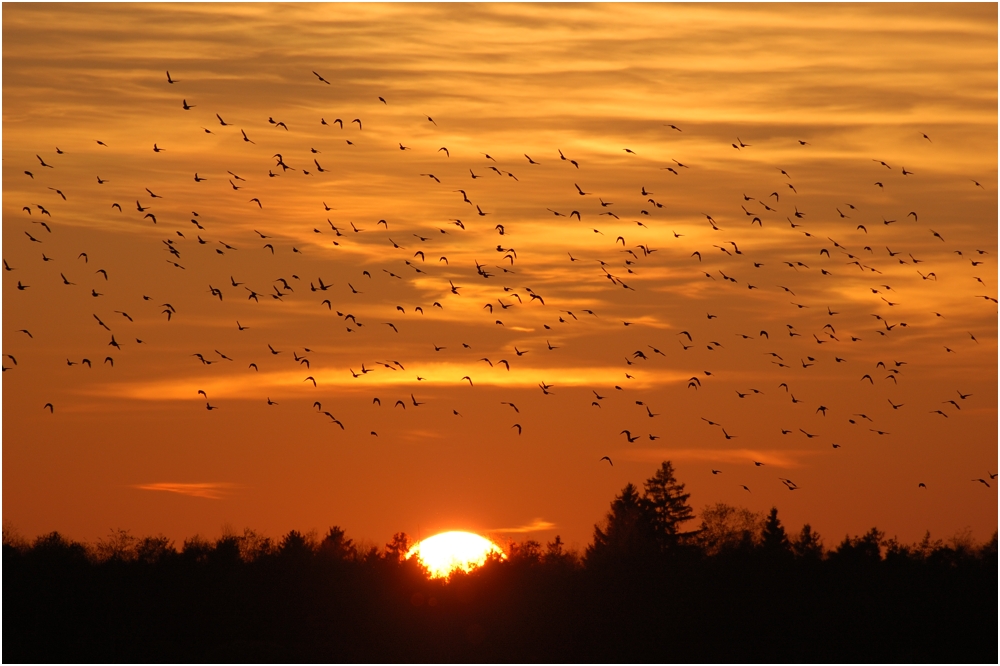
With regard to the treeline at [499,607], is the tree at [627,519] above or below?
above

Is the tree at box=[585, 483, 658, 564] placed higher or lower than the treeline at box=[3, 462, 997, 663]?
higher

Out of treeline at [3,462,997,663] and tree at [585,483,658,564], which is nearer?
treeline at [3,462,997,663]

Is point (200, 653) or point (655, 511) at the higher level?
point (655, 511)

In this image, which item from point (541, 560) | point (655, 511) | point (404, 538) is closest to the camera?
point (541, 560)

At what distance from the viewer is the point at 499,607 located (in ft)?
225

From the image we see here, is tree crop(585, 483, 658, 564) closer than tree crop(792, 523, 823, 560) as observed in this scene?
No

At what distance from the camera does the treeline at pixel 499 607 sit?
6297 centimetres

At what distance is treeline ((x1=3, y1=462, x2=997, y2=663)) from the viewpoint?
63.0m

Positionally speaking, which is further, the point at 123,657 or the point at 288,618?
the point at 288,618

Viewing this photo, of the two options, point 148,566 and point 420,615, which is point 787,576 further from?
point 148,566

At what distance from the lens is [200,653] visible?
62406 millimetres

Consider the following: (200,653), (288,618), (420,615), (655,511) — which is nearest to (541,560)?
(420,615)

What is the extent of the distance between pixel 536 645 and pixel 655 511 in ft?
199

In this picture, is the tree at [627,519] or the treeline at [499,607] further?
the tree at [627,519]
